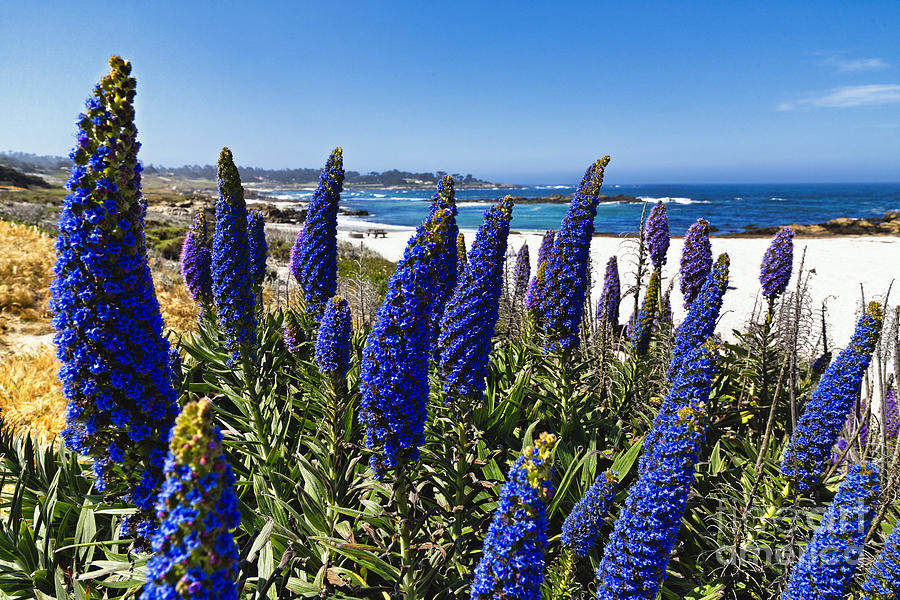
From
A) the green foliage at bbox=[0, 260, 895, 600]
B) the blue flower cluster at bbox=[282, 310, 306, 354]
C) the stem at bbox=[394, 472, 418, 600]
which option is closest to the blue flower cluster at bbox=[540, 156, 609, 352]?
the green foliage at bbox=[0, 260, 895, 600]

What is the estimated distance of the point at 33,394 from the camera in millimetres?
7453

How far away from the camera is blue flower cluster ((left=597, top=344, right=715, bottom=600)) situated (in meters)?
2.58

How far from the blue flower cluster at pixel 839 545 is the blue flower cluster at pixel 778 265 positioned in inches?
167

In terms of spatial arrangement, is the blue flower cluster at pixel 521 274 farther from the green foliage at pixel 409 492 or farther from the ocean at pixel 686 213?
the ocean at pixel 686 213

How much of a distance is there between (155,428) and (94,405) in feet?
1.06

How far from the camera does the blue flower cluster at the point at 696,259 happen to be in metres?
6.69

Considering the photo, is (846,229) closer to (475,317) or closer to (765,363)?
(765,363)

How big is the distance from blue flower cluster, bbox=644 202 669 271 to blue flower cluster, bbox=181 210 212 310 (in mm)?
7063

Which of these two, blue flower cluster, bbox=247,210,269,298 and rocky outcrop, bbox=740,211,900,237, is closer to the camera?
blue flower cluster, bbox=247,210,269,298

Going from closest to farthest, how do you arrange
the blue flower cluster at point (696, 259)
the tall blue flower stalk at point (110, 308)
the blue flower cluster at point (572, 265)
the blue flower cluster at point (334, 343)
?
the tall blue flower stalk at point (110, 308), the blue flower cluster at point (334, 343), the blue flower cluster at point (572, 265), the blue flower cluster at point (696, 259)

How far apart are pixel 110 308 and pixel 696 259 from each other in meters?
7.13

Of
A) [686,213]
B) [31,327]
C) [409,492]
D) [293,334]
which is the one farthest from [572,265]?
[686,213]

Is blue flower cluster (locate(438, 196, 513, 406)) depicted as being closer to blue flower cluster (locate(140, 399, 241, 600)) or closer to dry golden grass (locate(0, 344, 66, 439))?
blue flower cluster (locate(140, 399, 241, 600))

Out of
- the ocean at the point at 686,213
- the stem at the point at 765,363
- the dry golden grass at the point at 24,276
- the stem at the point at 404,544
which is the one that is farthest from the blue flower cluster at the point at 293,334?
the ocean at the point at 686,213
